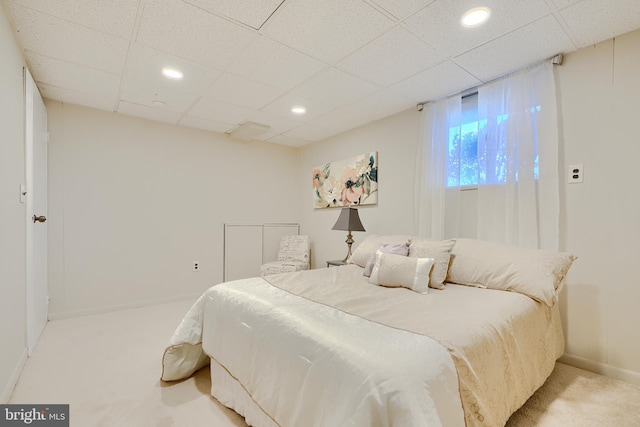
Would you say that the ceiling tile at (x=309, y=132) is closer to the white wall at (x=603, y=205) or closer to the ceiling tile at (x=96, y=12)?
the ceiling tile at (x=96, y=12)

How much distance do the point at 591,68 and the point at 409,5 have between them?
1.45 meters

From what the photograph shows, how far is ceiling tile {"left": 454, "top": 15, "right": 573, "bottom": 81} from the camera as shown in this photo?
185 cm

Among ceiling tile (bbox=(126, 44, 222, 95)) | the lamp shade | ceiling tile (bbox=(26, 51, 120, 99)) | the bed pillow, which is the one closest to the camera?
the bed pillow

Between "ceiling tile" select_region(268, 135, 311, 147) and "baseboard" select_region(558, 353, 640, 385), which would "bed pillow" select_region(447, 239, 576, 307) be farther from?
"ceiling tile" select_region(268, 135, 311, 147)

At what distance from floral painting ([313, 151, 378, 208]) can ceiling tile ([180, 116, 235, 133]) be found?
1394 millimetres

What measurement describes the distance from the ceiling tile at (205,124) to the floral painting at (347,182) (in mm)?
1394

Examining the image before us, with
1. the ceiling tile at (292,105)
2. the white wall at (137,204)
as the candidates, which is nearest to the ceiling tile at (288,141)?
the white wall at (137,204)

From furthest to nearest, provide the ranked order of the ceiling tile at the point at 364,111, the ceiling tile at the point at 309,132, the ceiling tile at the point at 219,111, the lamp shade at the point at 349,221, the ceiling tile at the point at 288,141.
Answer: the ceiling tile at the point at 288,141
the ceiling tile at the point at 309,132
the lamp shade at the point at 349,221
the ceiling tile at the point at 219,111
the ceiling tile at the point at 364,111

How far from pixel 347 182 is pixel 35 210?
3.10 meters

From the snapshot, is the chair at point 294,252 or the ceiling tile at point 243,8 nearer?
the ceiling tile at point 243,8

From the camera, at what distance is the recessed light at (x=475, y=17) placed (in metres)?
1.67

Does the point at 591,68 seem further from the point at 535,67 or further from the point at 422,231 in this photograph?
the point at 422,231

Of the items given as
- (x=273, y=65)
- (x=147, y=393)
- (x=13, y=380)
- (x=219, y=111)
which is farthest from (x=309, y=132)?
(x=13, y=380)

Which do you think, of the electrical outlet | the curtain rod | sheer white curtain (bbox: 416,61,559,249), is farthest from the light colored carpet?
Answer: the curtain rod
